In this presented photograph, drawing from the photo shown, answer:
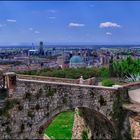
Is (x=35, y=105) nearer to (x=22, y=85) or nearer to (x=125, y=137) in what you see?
(x=22, y=85)

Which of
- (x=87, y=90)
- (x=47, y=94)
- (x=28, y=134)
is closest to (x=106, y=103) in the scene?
(x=87, y=90)

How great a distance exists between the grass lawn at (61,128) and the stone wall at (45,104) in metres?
7.58

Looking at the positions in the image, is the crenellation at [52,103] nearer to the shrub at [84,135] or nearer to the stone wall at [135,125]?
the stone wall at [135,125]

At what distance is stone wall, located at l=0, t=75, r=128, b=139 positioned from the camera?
47.3 ft

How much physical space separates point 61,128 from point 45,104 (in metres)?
11.3

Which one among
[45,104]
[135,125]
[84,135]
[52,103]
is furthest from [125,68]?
[45,104]

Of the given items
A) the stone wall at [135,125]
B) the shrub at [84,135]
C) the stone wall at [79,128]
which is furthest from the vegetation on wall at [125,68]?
the stone wall at [135,125]

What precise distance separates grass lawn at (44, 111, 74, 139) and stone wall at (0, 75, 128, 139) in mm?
7581

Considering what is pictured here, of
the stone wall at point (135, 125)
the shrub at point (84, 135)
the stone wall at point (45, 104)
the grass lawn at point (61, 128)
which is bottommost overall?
the grass lawn at point (61, 128)

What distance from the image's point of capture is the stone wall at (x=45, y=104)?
14414mm

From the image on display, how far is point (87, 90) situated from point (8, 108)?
353 centimetres

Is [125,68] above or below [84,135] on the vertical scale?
below

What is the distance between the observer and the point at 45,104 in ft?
49.0

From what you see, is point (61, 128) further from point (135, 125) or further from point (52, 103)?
point (135, 125)
